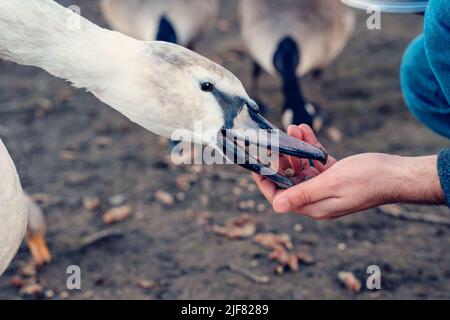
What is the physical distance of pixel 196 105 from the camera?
85.9 inches

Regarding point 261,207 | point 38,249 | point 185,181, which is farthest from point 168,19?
point 38,249

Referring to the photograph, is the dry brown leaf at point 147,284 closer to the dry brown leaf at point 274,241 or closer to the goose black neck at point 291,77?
the dry brown leaf at point 274,241

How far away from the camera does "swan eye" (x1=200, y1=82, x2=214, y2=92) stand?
216 cm

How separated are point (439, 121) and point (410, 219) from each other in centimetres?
82

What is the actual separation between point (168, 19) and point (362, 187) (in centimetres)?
301

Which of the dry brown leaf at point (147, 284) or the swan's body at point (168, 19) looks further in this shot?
the swan's body at point (168, 19)

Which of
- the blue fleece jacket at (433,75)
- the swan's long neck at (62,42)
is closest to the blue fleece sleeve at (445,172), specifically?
the blue fleece jacket at (433,75)

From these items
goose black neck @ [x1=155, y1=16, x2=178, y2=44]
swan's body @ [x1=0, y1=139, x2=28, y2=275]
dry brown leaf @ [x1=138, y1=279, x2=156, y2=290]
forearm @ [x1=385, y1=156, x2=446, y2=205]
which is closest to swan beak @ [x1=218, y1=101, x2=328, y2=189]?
forearm @ [x1=385, y1=156, x2=446, y2=205]

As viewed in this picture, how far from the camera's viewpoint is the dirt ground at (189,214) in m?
3.26

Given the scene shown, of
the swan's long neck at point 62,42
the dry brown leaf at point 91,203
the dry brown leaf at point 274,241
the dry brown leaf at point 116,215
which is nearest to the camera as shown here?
the swan's long neck at point 62,42

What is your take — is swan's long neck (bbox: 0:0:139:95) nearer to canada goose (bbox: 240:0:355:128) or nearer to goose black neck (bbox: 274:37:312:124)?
goose black neck (bbox: 274:37:312:124)

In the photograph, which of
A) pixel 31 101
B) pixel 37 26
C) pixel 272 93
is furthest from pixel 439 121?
pixel 31 101

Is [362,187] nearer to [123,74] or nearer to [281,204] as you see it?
[281,204]

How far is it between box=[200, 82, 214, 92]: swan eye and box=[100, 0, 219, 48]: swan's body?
2.72m
